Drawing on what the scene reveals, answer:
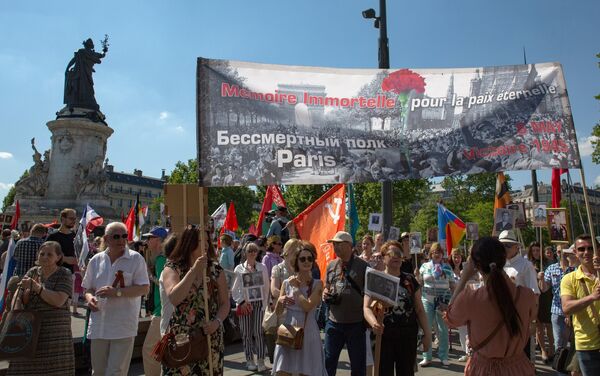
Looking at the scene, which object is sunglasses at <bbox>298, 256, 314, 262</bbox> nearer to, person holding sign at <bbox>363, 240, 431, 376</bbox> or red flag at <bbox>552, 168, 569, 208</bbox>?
person holding sign at <bbox>363, 240, 431, 376</bbox>

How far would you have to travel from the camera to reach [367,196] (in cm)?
4691

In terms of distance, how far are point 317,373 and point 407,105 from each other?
315cm

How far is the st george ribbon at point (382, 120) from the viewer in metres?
5.34

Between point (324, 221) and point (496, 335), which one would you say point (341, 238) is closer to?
point (496, 335)

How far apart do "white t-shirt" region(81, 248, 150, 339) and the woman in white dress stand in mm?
1541

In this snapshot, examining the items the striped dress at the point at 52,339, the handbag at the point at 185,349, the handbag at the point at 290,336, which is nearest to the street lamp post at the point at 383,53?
the handbag at the point at 290,336

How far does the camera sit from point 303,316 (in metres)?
5.61

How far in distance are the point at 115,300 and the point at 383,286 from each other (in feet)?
9.05

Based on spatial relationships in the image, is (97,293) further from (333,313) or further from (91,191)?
(91,191)

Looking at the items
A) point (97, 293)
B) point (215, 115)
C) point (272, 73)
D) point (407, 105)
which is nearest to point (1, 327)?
point (97, 293)

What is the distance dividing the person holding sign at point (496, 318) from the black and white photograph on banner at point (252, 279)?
4.76 m

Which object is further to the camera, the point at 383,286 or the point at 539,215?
the point at 539,215

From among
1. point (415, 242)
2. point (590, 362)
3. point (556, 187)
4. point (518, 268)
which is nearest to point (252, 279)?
point (518, 268)

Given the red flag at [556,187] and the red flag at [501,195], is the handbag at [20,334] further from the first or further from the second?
the red flag at [556,187]
